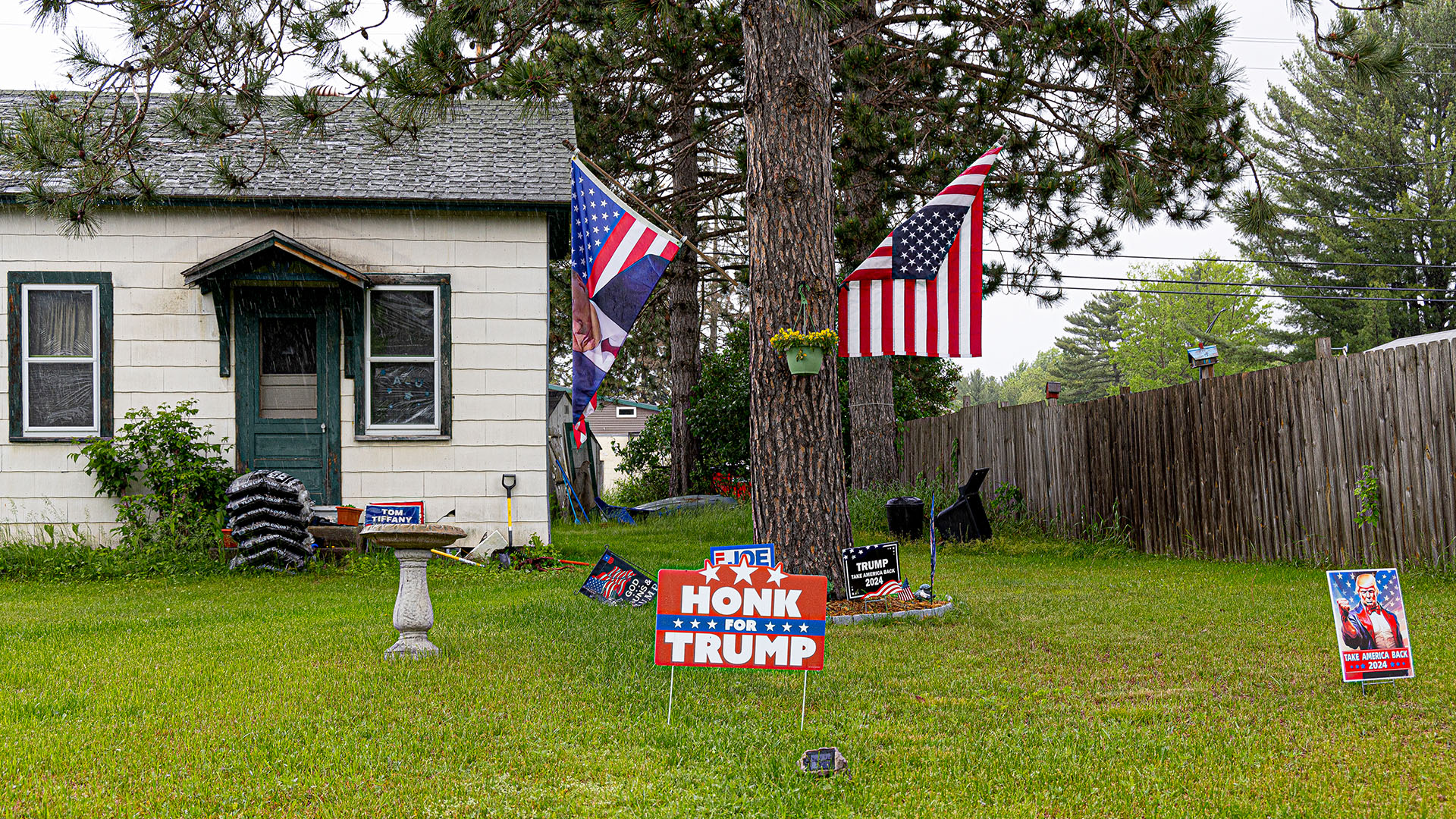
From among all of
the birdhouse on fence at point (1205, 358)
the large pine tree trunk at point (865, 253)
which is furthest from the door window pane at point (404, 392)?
the birdhouse on fence at point (1205, 358)

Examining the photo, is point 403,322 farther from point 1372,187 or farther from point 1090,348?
point 1090,348

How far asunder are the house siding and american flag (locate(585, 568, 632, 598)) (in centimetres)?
314

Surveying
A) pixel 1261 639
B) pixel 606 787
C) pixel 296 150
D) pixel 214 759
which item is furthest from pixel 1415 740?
pixel 296 150

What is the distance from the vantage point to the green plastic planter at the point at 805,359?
23.6 feet

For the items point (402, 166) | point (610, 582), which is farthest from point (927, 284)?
point (402, 166)

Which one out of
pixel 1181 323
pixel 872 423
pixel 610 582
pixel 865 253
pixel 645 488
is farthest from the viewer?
pixel 1181 323

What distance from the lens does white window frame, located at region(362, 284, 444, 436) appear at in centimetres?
1101

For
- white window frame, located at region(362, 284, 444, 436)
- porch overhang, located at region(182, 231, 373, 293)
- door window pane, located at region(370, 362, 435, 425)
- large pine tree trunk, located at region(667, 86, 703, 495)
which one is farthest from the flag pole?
large pine tree trunk, located at region(667, 86, 703, 495)

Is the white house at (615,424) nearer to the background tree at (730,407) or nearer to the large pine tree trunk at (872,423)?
the background tree at (730,407)

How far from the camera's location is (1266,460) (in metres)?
9.80

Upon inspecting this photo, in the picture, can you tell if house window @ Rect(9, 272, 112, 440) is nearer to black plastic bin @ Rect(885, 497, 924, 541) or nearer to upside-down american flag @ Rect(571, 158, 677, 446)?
upside-down american flag @ Rect(571, 158, 677, 446)

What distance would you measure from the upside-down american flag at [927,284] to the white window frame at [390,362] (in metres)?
5.20

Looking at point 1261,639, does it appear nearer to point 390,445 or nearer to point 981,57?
point 390,445

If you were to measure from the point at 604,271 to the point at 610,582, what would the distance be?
257 centimetres
